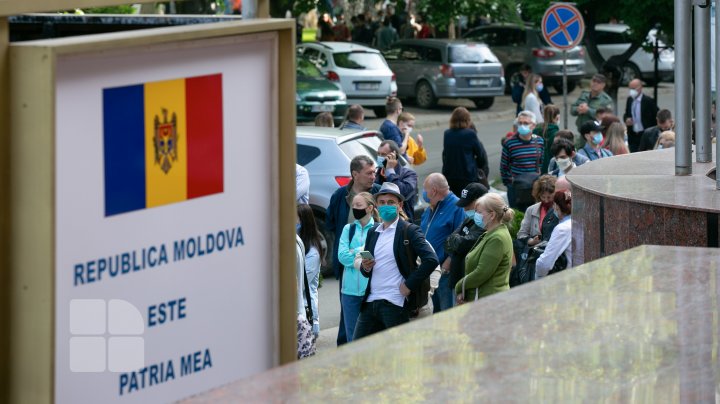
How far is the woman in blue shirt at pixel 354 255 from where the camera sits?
9867mm

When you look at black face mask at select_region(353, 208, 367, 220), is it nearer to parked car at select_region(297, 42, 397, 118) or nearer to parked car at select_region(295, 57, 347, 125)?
parked car at select_region(295, 57, 347, 125)

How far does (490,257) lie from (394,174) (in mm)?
4537

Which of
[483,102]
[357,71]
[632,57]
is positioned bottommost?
[483,102]

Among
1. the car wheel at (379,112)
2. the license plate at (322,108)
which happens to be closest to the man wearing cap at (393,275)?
the license plate at (322,108)

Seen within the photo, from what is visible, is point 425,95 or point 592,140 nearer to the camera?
point 592,140

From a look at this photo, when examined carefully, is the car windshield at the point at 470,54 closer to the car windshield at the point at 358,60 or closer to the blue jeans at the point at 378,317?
the car windshield at the point at 358,60

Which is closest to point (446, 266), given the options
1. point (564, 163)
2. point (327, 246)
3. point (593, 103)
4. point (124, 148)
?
point (564, 163)

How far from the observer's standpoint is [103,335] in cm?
270

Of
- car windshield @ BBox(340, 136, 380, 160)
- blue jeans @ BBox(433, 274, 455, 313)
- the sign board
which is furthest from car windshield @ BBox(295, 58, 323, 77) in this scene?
the sign board

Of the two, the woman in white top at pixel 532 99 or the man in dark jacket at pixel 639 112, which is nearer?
the man in dark jacket at pixel 639 112

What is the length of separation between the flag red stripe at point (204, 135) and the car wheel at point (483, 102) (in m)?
31.1

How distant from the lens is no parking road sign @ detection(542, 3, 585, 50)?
20.7 metres

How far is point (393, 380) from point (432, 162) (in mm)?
21107

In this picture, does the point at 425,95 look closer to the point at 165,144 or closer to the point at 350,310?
the point at 350,310
